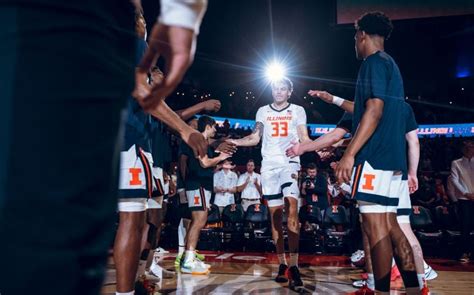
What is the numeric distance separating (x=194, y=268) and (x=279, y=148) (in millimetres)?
2007

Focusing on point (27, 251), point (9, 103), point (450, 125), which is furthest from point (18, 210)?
point (450, 125)

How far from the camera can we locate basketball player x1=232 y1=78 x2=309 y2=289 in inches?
221

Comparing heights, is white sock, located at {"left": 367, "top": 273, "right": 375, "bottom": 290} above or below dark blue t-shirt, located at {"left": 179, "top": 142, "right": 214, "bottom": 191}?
below

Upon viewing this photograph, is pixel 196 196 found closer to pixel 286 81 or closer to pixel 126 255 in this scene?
pixel 286 81

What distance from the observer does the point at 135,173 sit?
124 inches

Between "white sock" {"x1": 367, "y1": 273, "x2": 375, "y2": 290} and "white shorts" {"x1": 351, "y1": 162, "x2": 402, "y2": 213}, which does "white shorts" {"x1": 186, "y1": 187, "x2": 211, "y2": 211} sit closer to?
"white sock" {"x1": 367, "y1": 273, "x2": 375, "y2": 290}

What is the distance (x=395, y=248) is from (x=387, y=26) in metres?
1.73

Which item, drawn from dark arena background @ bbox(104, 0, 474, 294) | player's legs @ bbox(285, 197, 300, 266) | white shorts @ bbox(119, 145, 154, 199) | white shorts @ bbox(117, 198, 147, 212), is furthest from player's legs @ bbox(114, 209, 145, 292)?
player's legs @ bbox(285, 197, 300, 266)

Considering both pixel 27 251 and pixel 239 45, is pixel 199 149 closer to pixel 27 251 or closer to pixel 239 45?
pixel 27 251

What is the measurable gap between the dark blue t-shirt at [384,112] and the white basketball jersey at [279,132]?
2458 mm

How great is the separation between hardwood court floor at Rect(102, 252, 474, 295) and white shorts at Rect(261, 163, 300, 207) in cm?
104

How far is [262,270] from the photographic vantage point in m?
6.25

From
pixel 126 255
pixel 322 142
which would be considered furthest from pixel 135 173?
pixel 322 142

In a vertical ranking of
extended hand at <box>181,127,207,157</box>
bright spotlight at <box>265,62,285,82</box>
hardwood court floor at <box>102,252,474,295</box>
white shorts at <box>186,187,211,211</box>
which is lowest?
hardwood court floor at <box>102,252,474,295</box>
